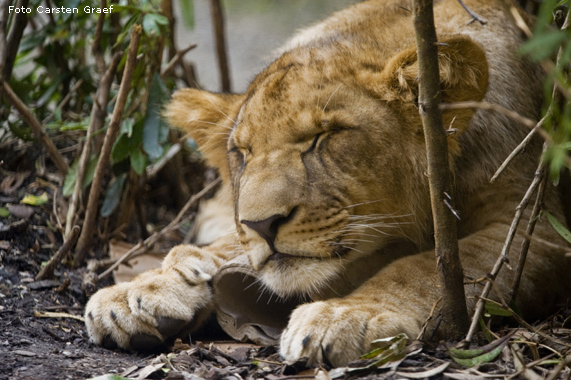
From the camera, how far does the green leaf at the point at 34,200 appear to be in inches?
159

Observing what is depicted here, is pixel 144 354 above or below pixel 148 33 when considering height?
below

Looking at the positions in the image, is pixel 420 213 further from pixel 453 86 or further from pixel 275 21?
pixel 275 21

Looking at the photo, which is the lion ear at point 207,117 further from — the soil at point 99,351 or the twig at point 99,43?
the soil at point 99,351

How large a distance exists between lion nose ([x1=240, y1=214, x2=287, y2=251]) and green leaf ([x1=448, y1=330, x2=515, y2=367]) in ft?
2.70

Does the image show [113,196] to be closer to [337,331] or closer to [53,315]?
[53,315]

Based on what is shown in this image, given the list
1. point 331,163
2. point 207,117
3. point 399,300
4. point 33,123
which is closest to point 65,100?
point 33,123

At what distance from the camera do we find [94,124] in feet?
13.0

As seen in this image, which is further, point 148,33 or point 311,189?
point 148,33

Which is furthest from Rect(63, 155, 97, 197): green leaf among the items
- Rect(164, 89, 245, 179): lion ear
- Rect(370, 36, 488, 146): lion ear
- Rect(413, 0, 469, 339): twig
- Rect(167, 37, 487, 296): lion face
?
Rect(413, 0, 469, 339): twig

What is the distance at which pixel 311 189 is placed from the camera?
2.76 m

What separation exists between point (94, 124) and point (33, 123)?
359mm

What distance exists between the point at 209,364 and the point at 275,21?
7625 mm

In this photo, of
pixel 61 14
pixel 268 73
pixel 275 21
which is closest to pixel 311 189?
pixel 268 73

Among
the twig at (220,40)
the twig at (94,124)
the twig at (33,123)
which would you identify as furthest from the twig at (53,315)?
the twig at (220,40)
